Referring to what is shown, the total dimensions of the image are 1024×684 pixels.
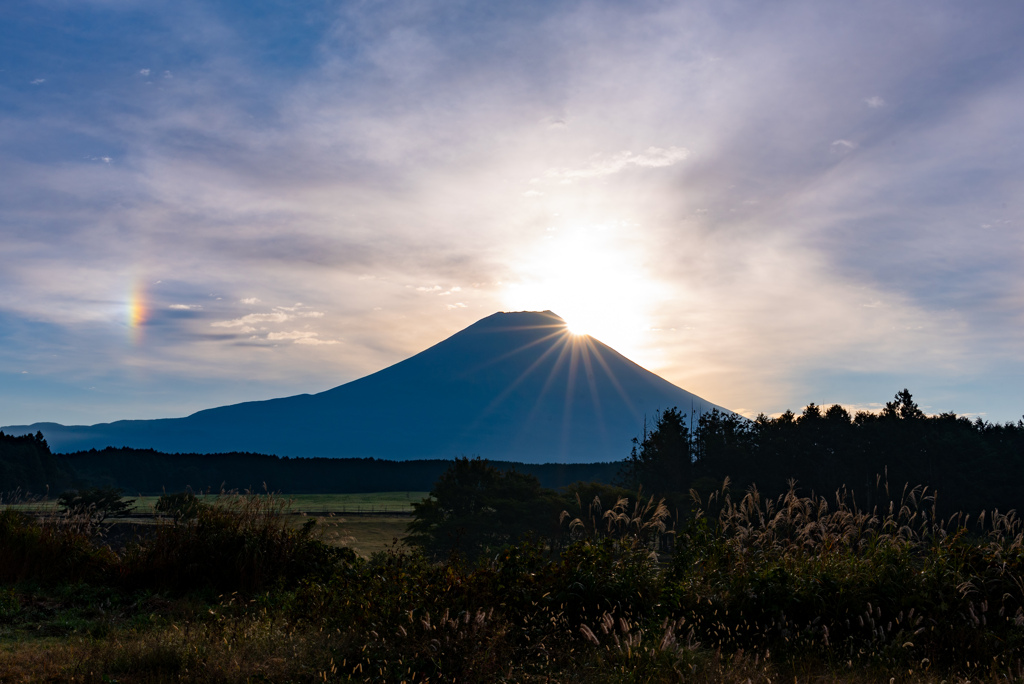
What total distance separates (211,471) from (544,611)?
112766 mm

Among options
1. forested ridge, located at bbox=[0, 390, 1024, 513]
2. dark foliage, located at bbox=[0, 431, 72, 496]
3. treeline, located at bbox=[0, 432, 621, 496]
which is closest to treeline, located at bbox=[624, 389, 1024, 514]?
forested ridge, located at bbox=[0, 390, 1024, 513]

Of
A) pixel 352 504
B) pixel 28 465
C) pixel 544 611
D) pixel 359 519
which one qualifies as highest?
pixel 544 611

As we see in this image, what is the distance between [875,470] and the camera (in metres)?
48.5

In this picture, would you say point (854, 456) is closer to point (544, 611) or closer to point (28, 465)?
point (544, 611)

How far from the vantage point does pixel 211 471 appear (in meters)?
106

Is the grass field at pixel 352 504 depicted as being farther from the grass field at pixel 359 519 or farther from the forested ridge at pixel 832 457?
the forested ridge at pixel 832 457

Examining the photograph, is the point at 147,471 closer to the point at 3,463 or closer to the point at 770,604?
the point at 3,463

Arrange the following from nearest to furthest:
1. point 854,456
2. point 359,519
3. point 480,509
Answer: point 480,509
point 854,456
point 359,519

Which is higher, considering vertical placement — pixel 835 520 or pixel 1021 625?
pixel 835 520

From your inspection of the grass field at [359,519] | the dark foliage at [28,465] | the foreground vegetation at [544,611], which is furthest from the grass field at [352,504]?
the foreground vegetation at [544,611]

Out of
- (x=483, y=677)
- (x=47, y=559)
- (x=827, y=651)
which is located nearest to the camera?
(x=483, y=677)

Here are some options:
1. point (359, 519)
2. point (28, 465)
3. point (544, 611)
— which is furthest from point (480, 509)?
Answer: point (28, 465)

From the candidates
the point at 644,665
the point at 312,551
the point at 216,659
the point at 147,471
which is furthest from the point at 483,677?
the point at 147,471

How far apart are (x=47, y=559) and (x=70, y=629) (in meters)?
3.12
